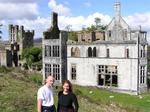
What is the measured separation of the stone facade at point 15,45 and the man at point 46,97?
7804 cm

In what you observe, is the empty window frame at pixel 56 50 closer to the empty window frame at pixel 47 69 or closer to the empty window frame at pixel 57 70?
the empty window frame at pixel 57 70

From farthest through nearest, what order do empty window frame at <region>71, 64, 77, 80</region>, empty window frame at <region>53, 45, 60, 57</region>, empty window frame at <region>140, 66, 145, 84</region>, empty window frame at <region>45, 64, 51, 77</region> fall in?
empty window frame at <region>45, 64, 51, 77</region>, empty window frame at <region>71, 64, 77, 80</region>, empty window frame at <region>53, 45, 60, 57</region>, empty window frame at <region>140, 66, 145, 84</region>

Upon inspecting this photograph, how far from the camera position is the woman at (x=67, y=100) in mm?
10250

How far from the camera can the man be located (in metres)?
10.2

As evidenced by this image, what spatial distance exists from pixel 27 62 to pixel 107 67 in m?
35.1

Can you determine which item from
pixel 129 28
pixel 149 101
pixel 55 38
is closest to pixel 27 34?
pixel 55 38

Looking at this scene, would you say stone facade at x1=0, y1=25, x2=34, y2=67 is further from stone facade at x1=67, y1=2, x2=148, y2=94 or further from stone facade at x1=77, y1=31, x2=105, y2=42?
stone facade at x1=67, y1=2, x2=148, y2=94

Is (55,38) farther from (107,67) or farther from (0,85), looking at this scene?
(0,85)

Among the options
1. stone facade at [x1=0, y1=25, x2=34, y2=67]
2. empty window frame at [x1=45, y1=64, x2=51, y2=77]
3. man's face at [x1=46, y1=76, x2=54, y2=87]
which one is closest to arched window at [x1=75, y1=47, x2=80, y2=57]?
empty window frame at [x1=45, y1=64, x2=51, y2=77]

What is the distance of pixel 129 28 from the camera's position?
170 ft

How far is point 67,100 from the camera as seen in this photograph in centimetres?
1030

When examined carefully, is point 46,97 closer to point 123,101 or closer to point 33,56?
point 123,101

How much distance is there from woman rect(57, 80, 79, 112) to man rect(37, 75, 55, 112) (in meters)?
0.31

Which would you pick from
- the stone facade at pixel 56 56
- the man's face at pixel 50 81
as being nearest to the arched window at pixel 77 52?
the stone facade at pixel 56 56
